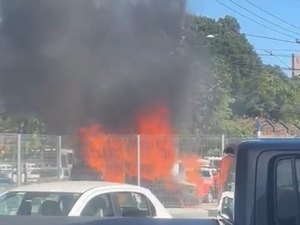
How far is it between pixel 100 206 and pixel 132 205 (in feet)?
2.17

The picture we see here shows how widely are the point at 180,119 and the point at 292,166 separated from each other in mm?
18340

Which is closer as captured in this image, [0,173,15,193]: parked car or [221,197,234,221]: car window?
[221,197,234,221]: car window

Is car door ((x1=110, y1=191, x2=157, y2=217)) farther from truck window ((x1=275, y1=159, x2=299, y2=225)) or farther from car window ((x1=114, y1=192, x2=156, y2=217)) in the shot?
truck window ((x1=275, y1=159, x2=299, y2=225))

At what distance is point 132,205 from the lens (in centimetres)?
588

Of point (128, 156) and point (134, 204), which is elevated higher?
point (128, 156)

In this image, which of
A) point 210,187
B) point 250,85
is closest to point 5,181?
point 210,187

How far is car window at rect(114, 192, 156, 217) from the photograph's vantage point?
5439 mm

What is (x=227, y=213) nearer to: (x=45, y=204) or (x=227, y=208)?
(x=227, y=208)

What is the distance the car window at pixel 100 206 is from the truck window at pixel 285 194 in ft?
7.24

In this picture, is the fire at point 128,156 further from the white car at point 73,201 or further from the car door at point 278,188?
the car door at point 278,188

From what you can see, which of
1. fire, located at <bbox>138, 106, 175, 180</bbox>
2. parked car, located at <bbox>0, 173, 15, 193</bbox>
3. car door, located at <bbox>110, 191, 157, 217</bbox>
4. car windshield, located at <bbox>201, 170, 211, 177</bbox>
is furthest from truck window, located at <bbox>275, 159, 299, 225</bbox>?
fire, located at <bbox>138, 106, 175, 180</bbox>

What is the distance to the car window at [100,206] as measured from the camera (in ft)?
16.9

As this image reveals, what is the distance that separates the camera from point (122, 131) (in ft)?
65.5

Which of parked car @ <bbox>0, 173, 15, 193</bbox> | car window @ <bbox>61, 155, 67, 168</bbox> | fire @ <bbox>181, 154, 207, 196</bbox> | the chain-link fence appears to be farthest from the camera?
fire @ <bbox>181, 154, 207, 196</bbox>
